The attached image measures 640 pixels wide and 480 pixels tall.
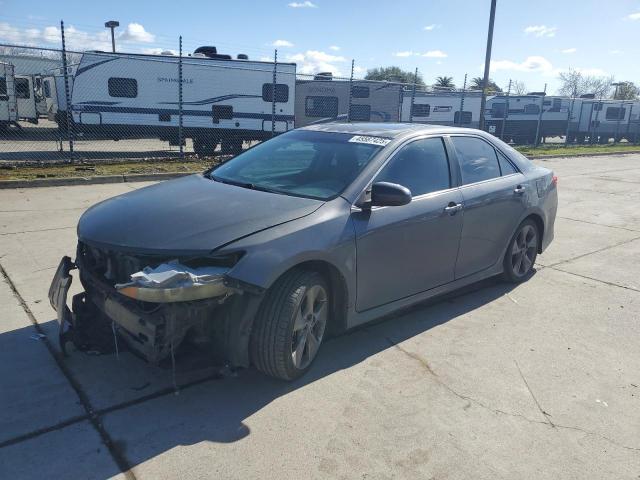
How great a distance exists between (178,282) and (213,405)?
838mm

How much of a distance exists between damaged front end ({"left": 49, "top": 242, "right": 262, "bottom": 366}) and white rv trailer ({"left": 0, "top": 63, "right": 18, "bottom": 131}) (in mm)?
21324

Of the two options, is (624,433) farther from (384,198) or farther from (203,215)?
(203,215)

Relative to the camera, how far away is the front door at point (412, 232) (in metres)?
3.59

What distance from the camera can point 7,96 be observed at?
2094cm

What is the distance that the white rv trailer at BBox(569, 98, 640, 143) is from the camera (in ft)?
102

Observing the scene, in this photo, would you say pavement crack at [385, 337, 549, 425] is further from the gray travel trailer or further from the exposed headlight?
the gray travel trailer

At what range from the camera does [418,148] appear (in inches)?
164

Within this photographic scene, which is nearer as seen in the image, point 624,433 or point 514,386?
point 624,433

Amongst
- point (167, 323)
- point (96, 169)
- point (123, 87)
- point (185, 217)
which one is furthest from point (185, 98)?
point (167, 323)

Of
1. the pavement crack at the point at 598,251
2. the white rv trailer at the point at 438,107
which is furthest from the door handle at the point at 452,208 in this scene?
the white rv trailer at the point at 438,107

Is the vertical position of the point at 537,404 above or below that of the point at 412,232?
below

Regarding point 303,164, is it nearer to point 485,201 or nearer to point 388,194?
point 388,194

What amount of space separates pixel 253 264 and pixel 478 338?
210 centimetres

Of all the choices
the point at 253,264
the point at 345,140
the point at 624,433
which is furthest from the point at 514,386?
the point at 345,140
